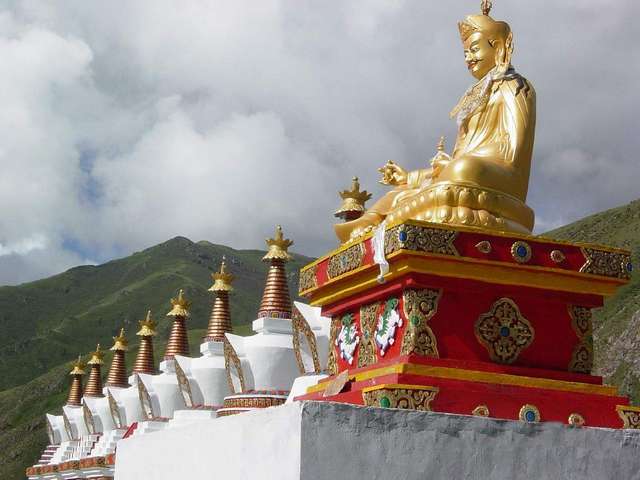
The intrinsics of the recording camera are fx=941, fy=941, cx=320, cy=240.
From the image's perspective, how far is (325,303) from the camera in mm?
8023

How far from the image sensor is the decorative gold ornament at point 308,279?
7992mm

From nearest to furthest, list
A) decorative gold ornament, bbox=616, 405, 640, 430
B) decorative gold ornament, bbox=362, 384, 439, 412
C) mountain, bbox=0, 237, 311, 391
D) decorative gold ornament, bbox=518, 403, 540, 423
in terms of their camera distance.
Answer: decorative gold ornament, bbox=362, 384, 439, 412 < decorative gold ornament, bbox=518, 403, 540, 423 < decorative gold ornament, bbox=616, 405, 640, 430 < mountain, bbox=0, 237, 311, 391

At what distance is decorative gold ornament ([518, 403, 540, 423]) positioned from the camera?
6473mm

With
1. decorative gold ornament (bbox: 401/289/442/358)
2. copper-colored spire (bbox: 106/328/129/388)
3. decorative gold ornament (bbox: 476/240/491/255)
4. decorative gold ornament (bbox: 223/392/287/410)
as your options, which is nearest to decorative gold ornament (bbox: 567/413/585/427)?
decorative gold ornament (bbox: 401/289/442/358)

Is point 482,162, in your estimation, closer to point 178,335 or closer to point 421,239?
point 421,239

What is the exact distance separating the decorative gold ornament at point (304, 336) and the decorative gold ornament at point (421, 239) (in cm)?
732

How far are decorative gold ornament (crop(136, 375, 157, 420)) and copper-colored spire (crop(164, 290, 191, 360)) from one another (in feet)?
2.60

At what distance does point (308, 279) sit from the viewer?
320 inches

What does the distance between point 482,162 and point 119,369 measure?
20.1m

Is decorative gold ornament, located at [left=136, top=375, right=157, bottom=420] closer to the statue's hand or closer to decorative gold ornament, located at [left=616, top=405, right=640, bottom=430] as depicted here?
the statue's hand

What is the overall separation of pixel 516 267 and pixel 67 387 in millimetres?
75964

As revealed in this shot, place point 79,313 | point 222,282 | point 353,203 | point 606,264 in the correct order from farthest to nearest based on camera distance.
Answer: point 79,313 → point 222,282 → point 353,203 → point 606,264

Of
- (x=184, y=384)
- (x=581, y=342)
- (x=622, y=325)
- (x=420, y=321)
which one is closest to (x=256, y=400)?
(x=184, y=384)

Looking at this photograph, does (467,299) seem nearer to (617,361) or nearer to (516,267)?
(516,267)
